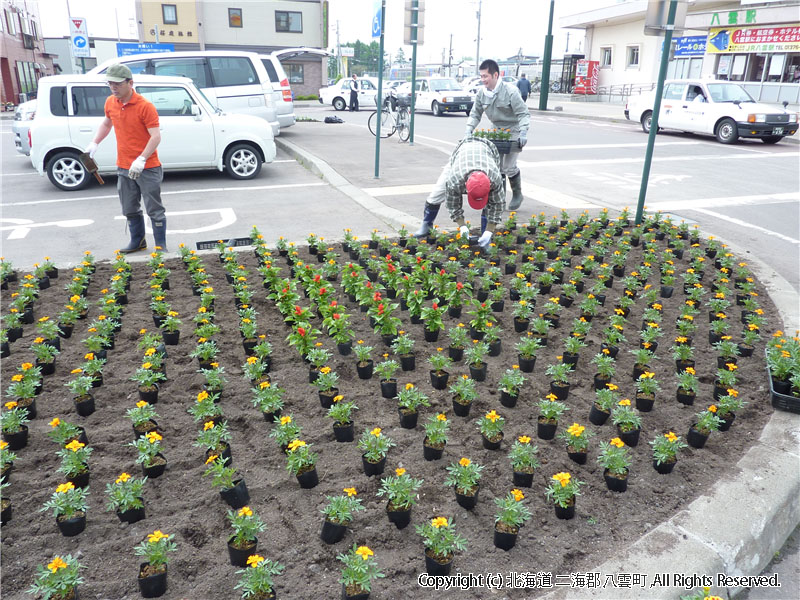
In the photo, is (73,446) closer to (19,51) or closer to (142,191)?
(142,191)

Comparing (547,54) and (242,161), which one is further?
(547,54)

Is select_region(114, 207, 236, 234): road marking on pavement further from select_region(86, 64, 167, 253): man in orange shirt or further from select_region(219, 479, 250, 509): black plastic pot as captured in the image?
select_region(219, 479, 250, 509): black plastic pot

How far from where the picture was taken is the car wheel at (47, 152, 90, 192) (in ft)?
30.9

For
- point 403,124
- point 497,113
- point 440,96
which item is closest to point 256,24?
point 440,96

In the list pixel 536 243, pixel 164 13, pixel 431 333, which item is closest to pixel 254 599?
pixel 431 333

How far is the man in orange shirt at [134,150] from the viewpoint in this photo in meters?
5.61

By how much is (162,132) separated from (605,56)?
36.4 meters

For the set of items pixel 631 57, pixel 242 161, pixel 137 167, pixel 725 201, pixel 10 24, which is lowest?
pixel 725 201

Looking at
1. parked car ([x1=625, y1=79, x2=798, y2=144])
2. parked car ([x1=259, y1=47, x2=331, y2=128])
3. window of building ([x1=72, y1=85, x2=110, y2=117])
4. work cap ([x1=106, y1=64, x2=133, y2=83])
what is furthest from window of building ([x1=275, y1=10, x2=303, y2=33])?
work cap ([x1=106, y1=64, x2=133, y2=83])

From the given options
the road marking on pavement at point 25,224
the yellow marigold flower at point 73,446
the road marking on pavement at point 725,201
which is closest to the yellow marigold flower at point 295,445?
the yellow marigold flower at point 73,446

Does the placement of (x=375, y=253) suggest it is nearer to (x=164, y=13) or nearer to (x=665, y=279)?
(x=665, y=279)

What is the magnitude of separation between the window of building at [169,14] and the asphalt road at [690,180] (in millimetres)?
30303

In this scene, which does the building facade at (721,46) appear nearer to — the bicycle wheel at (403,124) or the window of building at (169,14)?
the bicycle wheel at (403,124)

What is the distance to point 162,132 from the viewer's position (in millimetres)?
9648
